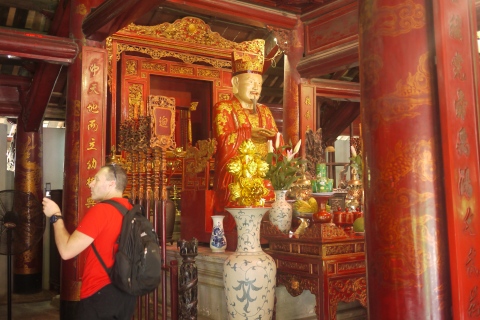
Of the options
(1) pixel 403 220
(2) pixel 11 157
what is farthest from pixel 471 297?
(2) pixel 11 157

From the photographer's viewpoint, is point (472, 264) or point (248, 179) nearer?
point (472, 264)

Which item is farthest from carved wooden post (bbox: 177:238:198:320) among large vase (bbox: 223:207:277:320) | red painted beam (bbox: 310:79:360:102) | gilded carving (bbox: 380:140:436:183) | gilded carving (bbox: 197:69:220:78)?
gilded carving (bbox: 197:69:220:78)

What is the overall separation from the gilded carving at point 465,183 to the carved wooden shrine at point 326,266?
134 cm

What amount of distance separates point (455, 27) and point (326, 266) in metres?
1.57

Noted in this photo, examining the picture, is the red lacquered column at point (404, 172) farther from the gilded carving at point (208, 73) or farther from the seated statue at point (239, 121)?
the gilded carving at point (208, 73)

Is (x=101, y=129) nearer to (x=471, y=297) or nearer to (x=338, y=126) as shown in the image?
(x=471, y=297)

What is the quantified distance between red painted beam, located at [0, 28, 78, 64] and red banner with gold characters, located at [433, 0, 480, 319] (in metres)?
3.58

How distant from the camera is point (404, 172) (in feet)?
4.45

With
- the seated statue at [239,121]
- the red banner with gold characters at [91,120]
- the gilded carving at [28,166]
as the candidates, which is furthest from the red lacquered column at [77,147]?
the gilded carving at [28,166]

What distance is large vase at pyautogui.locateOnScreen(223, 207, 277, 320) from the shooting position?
2.52 meters

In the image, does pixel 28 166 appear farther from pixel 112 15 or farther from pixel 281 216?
pixel 281 216

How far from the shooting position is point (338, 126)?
9.07m

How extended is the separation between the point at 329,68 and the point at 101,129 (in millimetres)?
2654

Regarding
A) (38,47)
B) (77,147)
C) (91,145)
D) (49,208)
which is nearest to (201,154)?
(91,145)
